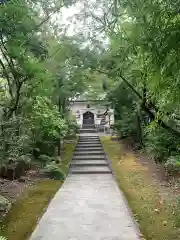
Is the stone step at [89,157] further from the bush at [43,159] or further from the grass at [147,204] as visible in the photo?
the bush at [43,159]

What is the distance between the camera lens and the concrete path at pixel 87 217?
4523 mm

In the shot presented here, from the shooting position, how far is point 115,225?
495 centimetres

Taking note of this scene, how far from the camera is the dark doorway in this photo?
29.6m

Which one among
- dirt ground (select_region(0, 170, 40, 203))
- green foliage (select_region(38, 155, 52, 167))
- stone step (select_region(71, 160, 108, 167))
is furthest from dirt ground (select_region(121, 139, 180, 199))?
green foliage (select_region(38, 155, 52, 167))

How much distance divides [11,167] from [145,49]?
6.99 meters

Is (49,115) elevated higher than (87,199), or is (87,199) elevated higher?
(49,115)

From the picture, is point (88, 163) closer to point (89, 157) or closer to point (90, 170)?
point (90, 170)

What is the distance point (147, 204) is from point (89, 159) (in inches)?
279

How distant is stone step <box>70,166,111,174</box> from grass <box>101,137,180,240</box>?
1.11ft

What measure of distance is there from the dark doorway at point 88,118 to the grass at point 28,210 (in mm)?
20668

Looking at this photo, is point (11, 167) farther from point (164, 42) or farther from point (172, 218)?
point (164, 42)

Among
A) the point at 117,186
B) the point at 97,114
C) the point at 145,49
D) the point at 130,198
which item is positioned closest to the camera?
the point at 145,49

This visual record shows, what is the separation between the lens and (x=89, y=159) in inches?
517

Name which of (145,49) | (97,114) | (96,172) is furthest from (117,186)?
(97,114)
